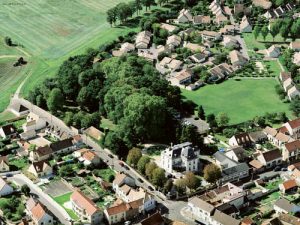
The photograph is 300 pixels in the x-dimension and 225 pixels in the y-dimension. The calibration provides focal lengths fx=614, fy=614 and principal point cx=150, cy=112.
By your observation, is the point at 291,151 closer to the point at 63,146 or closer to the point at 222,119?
the point at 222,119

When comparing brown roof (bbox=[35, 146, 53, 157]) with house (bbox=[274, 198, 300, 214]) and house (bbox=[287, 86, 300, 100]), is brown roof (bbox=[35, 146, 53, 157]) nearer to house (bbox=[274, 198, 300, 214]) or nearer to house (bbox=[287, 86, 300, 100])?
house (bbox=[274, 198, 300, 214])

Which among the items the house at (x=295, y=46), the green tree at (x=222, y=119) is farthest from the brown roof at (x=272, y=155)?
the house at (x=295, y=46)

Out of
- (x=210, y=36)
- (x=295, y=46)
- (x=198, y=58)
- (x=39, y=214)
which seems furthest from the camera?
(x=210, y=36)

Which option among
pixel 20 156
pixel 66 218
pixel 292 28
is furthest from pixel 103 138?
pixel 292 28

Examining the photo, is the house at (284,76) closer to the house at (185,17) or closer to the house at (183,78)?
the house at (183,78)

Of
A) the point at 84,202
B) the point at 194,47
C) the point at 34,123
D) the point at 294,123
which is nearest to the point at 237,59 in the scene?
the point at 194,47

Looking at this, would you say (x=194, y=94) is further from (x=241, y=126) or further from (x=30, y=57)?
(x=30, y=57)
